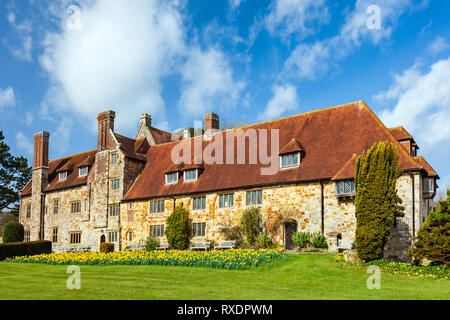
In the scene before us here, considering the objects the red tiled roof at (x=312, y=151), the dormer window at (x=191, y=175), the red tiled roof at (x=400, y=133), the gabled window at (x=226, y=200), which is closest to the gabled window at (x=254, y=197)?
the red tiled roof at (x=312, y=151)

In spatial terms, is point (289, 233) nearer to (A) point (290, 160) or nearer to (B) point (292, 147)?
(A) point (290, 160)

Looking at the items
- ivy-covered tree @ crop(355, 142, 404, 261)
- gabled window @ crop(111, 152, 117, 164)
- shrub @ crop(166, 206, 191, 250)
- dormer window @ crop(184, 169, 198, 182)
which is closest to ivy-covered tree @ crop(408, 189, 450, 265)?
A: ivy-covered tree @ crop(355, 142, 404, 261)

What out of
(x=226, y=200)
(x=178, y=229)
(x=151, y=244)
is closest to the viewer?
(x=226, y=200)

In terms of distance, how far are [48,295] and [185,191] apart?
72.4ft

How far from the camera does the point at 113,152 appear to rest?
40.4 m

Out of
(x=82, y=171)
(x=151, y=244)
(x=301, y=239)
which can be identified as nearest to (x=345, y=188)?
(x=301, y=239)

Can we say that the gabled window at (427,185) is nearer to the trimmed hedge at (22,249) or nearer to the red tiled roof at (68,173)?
the trimmed hedge at (22,249)

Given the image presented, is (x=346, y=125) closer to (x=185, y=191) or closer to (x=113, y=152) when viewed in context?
(x=185, y=191)

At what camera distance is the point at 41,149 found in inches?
1870

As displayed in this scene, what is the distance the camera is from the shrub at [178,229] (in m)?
32.9

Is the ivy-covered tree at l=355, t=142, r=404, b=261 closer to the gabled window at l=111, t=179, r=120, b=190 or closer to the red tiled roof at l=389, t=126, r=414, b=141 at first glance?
the red tiled roof at l=389, t=126, r=414, b=141

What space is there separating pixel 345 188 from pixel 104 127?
82.9 feet

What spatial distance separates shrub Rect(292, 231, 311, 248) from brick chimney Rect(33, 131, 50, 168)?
31799 mm

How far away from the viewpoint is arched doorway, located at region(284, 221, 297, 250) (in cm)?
2900
